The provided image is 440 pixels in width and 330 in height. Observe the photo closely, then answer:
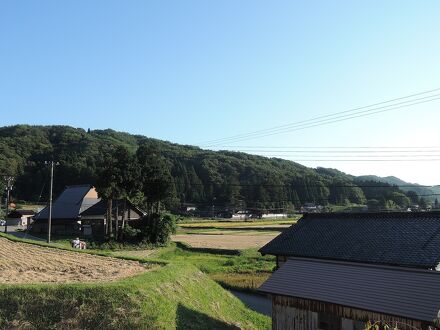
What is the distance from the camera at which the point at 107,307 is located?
47.3 feet

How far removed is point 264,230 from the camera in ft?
205

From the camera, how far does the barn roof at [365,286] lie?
41.3 feet

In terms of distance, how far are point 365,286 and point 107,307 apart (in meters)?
8.60

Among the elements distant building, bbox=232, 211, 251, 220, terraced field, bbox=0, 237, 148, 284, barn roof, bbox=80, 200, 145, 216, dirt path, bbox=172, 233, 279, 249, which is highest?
Result: barn roof, bbox=80, 200, 145, 216

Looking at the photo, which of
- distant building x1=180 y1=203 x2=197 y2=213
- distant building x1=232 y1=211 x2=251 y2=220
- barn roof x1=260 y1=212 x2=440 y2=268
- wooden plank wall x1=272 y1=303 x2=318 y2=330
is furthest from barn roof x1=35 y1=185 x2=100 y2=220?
distant building x1=232 y1=211 x2=251 y2=220

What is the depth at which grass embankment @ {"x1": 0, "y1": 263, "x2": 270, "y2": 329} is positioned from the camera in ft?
45.7

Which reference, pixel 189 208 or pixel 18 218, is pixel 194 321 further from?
pixel 189 208

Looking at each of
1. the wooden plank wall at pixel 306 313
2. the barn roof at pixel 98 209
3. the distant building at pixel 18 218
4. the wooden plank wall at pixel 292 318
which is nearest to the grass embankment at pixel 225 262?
the barn roof at pixel 98 209

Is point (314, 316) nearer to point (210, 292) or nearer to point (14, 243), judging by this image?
point (210, 292)

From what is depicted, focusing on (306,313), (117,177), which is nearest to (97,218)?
(117,177)

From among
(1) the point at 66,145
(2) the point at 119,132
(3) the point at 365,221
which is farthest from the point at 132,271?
(2) the point at 119,132

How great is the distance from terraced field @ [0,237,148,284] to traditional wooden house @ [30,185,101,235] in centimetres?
2055

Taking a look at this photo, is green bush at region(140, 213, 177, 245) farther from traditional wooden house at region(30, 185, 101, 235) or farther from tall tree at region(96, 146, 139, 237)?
traditional wooden house at region(30, 185, 101, 235)

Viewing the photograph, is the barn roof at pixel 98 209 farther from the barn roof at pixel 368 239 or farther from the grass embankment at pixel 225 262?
the barn roof at pixel 368 239
